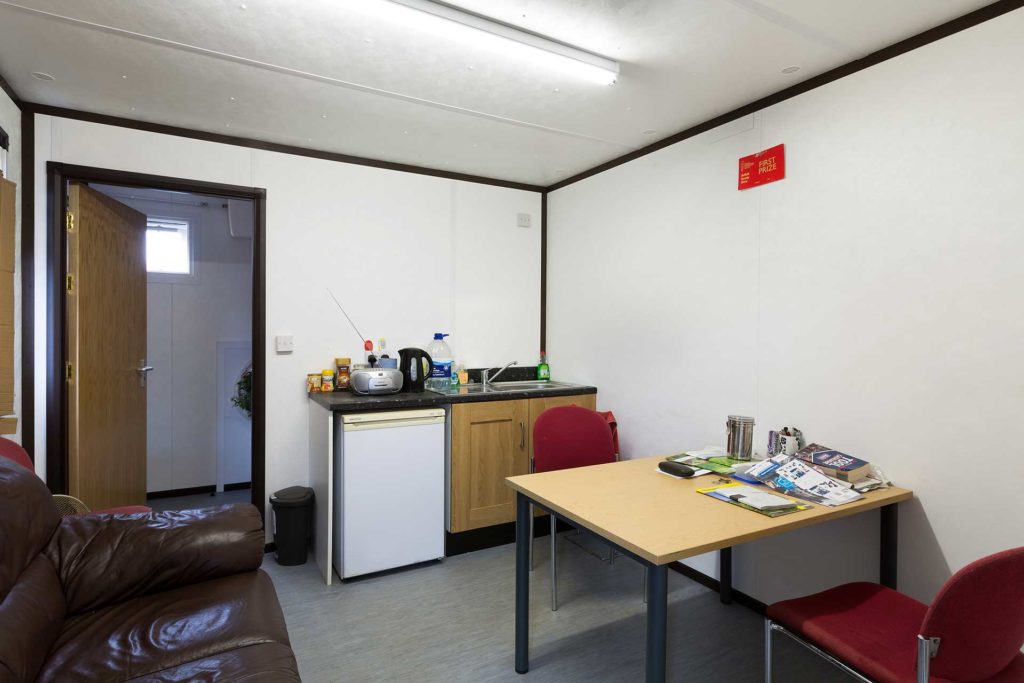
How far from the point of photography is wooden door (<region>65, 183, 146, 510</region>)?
111 inches

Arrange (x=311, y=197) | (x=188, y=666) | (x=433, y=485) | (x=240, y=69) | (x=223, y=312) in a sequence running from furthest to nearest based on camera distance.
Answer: (x=223, y=312), (x=311, y=197), (x=433, y=485), (x=240, y=69), (x=188, y=666)

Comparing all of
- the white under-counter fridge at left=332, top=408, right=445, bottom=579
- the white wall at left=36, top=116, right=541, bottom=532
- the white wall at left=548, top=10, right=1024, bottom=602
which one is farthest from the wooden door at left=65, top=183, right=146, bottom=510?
the white wall at left=548, top=10, right=1024, bottom=602

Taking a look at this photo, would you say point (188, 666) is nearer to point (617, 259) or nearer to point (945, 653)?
point (945, 653)

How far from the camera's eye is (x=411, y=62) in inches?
86.8

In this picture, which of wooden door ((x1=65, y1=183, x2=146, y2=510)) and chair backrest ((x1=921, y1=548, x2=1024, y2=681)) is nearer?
chair backrest ((x1=921, y1=548, x2=1024, y2=681))

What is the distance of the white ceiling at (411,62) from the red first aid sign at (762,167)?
0.28 m

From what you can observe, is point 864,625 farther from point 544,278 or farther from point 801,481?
point 544,278

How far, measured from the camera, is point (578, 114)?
9.06ft

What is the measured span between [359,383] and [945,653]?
2.75 metres

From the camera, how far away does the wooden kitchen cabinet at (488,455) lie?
323cm

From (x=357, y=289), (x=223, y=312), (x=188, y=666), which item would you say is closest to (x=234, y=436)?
(x=223, y=312)

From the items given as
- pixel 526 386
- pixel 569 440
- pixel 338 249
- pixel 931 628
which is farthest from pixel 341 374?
pixel 931 628

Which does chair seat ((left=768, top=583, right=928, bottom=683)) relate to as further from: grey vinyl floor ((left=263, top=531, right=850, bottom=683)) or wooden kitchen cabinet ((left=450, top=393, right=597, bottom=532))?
→ wooden kitchen cabinet ((left=450, top=393, right=597, bottom=532))

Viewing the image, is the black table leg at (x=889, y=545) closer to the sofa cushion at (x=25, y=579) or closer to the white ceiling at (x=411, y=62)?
the white ceiling at (x=411, y=62)
